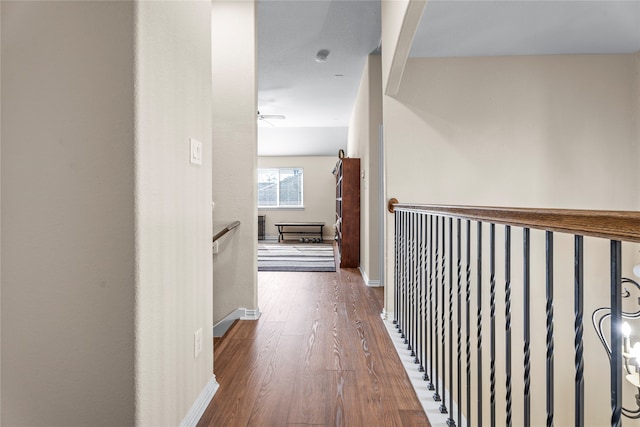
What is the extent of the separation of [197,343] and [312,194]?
28.1ft

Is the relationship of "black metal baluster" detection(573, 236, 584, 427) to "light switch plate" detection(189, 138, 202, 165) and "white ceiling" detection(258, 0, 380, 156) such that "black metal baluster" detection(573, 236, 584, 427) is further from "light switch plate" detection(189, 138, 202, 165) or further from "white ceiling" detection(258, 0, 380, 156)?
"white ceiling" detection(258, 0, 380, 156)

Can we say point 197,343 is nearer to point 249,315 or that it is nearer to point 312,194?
point 249,315

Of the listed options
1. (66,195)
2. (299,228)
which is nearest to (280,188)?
(299,228)

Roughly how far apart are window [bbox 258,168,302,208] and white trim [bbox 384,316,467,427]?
307 inches

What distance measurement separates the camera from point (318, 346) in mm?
2420

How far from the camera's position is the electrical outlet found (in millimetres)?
1598

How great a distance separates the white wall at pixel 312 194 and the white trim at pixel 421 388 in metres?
7.51

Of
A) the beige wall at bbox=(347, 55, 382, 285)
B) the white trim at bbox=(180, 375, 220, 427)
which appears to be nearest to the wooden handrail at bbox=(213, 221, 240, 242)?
the white trim at bbox=(180, 375, 220, 427)

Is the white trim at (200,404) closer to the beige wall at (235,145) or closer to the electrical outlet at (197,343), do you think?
the electrical outlet at (197,343)

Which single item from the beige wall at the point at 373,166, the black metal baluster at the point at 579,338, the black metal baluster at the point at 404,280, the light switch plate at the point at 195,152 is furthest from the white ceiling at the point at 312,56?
the black metal baluster at the point at 579,338

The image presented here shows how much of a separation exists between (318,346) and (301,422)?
839 millimetres

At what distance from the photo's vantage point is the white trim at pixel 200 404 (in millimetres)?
1505

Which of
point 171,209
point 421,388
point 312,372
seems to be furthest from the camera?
point 312,372

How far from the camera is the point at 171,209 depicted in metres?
1.34
